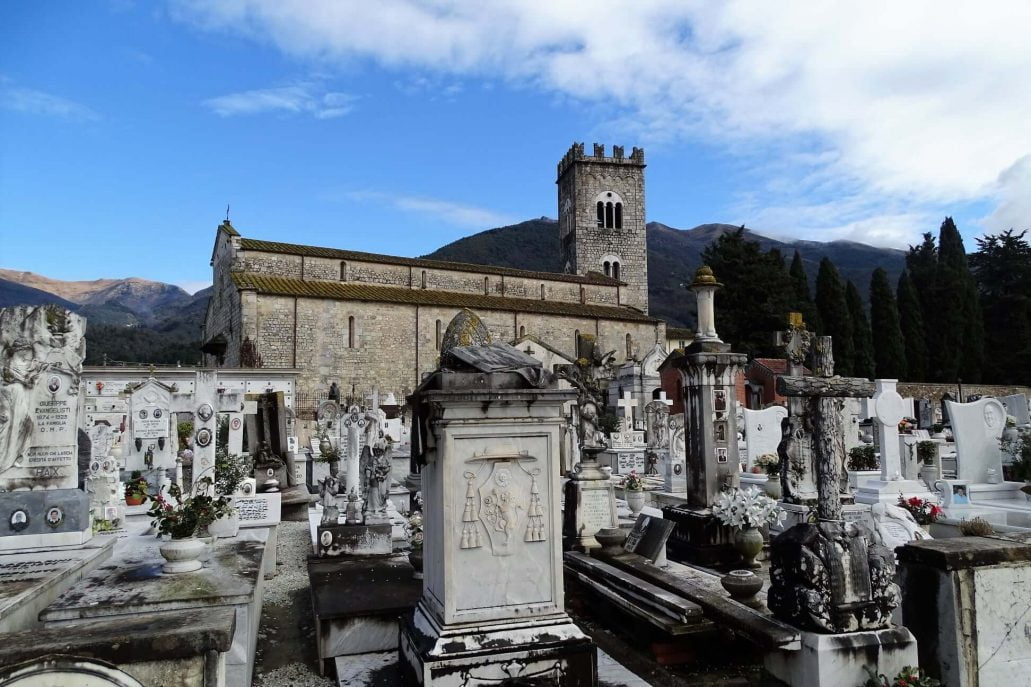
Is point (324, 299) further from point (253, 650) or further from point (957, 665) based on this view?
point (957, 665)

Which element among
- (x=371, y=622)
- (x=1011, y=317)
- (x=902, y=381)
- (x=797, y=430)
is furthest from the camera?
(x=1011, y=317)

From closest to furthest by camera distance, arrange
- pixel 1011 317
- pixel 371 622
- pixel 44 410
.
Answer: pixel 371 622, pixel 44 410, pixel 1011 317

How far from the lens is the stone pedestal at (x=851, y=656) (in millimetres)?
3770

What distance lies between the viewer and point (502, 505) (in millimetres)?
3680

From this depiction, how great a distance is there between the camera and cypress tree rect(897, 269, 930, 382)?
4438 cm

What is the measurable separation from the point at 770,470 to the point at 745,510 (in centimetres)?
668

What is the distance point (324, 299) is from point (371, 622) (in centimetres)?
3116

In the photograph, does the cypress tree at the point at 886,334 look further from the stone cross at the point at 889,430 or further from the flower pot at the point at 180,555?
the flower pot at the point at 180,555

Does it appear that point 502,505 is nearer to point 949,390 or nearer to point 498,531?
point 498,531

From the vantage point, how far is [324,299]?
34.4 metres

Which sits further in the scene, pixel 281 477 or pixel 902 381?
pixel 902 381

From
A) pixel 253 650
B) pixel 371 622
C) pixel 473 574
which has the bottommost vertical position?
pixel 253 650

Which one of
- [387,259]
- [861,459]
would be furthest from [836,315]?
[861,459]

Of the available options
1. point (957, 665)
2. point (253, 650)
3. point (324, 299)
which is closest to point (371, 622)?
point (253, 650)
